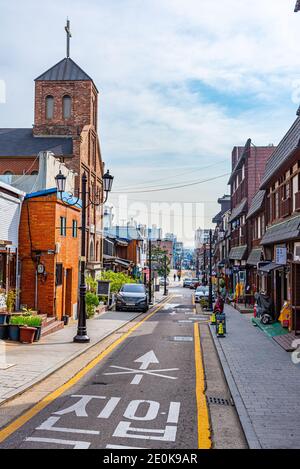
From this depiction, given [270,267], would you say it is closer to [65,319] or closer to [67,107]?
[65,319]

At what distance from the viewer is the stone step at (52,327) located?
53.4 feet

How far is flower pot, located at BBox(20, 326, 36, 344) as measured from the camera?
1452 cm

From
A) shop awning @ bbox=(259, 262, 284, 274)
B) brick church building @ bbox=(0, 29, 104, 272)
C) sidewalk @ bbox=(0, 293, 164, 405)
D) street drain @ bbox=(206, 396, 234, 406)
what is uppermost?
brick church building @ bbox=(0, 29, 104, 272)

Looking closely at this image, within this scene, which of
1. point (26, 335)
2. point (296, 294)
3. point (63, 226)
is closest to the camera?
point (26, 335)

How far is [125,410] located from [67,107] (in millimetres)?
34775

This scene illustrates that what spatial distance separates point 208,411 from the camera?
8258mm

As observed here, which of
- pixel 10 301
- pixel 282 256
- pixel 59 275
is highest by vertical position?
pixel 282 256

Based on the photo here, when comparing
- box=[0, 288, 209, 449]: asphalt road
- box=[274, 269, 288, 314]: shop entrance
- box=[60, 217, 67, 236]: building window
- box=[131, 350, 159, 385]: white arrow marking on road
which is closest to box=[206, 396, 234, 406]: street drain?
box=[0, 288, 209, 449]: asphalt road

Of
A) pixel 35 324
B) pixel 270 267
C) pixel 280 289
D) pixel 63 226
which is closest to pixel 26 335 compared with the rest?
pixel 35 324

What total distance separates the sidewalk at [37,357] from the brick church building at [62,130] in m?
19.8

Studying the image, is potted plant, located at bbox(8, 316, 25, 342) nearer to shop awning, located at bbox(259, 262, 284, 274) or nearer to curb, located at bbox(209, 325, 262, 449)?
curb, located at bbox(209, 325, 262, 449)

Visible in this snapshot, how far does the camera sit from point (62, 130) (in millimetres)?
38688

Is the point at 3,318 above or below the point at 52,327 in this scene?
above
